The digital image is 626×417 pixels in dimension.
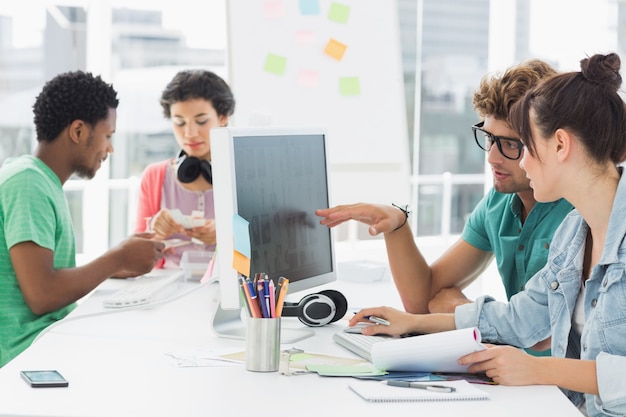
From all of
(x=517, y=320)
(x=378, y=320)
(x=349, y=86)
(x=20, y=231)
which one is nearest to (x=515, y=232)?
(x=517, y=320)

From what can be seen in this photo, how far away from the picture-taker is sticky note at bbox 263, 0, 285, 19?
146 inches

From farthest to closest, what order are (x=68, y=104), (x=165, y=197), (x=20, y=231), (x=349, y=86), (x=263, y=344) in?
(x=349, y=86) < (x=165, y=197) < (x=68, y=104) < (x=20, y=231) < (x=263, y=344)

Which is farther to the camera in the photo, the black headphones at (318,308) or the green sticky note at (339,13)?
the green sticky note at (339,13)

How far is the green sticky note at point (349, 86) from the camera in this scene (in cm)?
383

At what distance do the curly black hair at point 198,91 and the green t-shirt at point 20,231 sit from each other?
732mm

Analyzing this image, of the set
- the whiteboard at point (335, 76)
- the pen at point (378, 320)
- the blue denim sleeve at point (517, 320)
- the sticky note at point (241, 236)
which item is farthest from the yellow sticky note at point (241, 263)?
the whiteboard at point (335, 76)

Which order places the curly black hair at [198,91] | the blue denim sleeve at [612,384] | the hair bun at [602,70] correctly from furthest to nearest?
the curly black hair at [198,91]
the hair bun at [602,70]
the blue denim sleeve at [612,384]

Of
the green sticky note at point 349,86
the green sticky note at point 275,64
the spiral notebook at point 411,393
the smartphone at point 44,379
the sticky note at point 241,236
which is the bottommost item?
the spiral notebook at point 411,393

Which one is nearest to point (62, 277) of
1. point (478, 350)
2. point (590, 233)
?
point (478, 350)

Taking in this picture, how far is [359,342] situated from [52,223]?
0.93m

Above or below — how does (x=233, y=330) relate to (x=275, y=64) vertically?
below

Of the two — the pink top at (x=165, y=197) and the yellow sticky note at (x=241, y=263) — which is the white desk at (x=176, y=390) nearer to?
the yellow sticky note at (x=241, y=263)

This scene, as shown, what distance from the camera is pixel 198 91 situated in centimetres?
271

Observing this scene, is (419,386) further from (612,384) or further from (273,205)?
(273,205)
